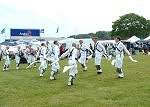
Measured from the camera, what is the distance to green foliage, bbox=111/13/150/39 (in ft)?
465

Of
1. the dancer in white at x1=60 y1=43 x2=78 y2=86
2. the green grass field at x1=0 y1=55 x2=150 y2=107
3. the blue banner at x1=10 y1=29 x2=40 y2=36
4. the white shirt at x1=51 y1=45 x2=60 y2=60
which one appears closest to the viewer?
the green grass field at x1=0 y1=55 x2=150 y2=107

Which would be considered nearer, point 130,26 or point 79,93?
point 79,93

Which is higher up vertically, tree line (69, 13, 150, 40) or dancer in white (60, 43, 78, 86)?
tree line (69, 13, 150, 40)

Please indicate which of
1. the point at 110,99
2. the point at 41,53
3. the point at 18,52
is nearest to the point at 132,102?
the point at 110,99

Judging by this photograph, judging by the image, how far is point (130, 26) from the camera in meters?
144

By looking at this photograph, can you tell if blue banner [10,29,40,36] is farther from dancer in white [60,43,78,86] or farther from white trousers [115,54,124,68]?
dancer in white [60,43,78,86]

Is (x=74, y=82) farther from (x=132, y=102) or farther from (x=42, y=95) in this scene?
(x=132, y=102)

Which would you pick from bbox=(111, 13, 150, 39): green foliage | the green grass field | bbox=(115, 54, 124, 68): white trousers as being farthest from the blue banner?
bbox=(115, 54, 124, 68): white trousers

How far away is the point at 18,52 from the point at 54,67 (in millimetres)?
14252

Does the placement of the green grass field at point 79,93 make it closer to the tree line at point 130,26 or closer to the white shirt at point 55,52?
the white shirt at point 55,52

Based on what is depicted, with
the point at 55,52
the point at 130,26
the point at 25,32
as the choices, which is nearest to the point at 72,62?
the point at 55,52

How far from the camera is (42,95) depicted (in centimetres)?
1683

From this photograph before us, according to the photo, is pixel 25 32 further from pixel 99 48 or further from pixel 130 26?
pixel 130 26

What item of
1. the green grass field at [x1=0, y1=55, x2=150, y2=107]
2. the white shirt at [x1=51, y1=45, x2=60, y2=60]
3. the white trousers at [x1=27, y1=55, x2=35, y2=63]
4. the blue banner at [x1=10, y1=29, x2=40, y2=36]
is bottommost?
the green grass field at [x1=0, y1=55, x2=150, y2=107]
